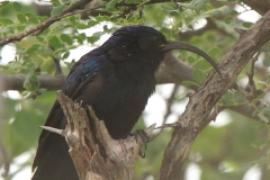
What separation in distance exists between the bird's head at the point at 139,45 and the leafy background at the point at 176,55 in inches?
3.2

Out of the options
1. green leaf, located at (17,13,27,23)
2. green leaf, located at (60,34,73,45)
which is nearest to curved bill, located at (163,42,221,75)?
green leaf, located at (60,34,73,45)

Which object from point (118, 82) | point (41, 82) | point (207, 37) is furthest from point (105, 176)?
point (207, 37)

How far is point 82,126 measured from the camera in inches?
127

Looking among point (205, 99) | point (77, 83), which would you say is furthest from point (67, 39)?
point (205, 99)

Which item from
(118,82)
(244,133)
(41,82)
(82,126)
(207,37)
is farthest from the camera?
(244,133)

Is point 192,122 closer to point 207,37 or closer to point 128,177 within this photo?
point 128,177

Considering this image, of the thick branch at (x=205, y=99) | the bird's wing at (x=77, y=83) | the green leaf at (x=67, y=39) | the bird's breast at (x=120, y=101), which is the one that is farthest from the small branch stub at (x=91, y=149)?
the green leaf at (x=67, y=39)

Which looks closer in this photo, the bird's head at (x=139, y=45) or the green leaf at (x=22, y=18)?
the green leaf at (x=22, y=18)

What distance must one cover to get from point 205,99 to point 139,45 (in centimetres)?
90

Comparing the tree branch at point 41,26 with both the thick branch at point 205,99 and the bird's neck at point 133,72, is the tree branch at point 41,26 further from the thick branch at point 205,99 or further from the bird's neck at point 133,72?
the thick branch at point 205,99

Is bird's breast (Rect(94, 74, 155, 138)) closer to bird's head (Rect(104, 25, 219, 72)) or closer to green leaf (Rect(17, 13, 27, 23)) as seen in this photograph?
bird's head (Rect(104, 25, 219, 72))

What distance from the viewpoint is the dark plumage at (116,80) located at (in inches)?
161

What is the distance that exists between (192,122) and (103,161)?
56cm

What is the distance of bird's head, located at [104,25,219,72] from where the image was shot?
13.9 ft
